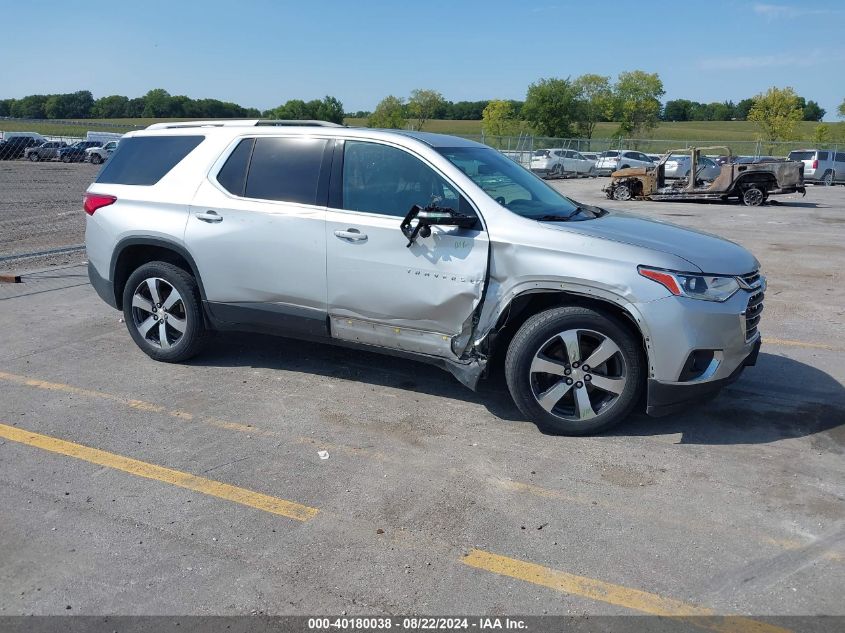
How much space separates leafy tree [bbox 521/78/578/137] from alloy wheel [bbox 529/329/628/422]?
215ft

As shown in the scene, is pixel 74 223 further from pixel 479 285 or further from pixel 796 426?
pixel 796 426

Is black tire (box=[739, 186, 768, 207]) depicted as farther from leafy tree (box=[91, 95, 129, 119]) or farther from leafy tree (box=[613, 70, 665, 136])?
leafy tree (box=[613, 70, 665, 136])

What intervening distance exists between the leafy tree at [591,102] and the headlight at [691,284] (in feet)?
223

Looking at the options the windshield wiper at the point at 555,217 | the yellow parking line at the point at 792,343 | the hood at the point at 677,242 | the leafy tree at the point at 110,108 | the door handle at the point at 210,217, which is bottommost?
the yellow parking line at the point at 792,343

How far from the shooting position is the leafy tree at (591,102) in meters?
70.2

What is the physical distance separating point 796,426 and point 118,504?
164 inches

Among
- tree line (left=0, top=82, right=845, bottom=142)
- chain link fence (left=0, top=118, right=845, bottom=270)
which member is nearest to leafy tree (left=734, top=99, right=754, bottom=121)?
tree line (left=0, top=82, right=845, bottom=142)

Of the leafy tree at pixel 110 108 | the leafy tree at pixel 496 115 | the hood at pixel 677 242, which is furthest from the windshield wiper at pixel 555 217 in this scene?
the leafy tree at pixel 496 115

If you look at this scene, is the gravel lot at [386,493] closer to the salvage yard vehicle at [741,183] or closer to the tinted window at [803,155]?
the salvage yard vehicle at [741,183]

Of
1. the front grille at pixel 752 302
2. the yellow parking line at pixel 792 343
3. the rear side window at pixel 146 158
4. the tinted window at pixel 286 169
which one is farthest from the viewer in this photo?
the yellow parking line at pixel 792 343

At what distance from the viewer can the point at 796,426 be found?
491 centimetres

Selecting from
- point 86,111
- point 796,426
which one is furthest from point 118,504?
point 86,111

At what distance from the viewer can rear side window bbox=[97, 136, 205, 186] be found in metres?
5.91

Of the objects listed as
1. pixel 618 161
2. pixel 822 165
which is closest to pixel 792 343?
pixel 822 165
